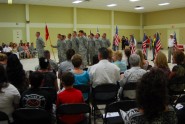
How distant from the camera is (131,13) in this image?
24.2 m

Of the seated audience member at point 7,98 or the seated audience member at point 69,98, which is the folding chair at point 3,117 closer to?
the seated audience member at point 7,98

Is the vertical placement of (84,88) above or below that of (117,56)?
below

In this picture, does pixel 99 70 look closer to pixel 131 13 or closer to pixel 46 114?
pixel 46 114

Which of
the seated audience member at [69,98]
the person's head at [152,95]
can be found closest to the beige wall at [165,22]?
the seated audience member at [69,98]

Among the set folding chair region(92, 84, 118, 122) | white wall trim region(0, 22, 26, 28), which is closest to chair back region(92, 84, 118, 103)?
folding chair region(92, 84, 118, 122)

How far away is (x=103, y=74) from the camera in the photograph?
4.04 meters

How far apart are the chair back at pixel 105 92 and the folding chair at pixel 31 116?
48.4 inches

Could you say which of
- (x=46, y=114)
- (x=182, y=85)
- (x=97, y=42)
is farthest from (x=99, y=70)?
(x=97, y=42)

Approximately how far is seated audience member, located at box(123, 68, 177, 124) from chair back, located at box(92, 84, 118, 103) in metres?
1.96

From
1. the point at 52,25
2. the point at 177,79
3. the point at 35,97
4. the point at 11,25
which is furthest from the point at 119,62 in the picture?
the point at 52,25

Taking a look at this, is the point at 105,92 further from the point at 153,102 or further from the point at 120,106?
the point at 153,102

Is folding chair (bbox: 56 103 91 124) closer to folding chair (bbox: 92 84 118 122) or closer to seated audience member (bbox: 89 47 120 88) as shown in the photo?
folding chair (bbox: 92 84 118 122)

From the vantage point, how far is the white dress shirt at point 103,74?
159 inches

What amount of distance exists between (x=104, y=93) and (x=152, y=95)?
2.15m
